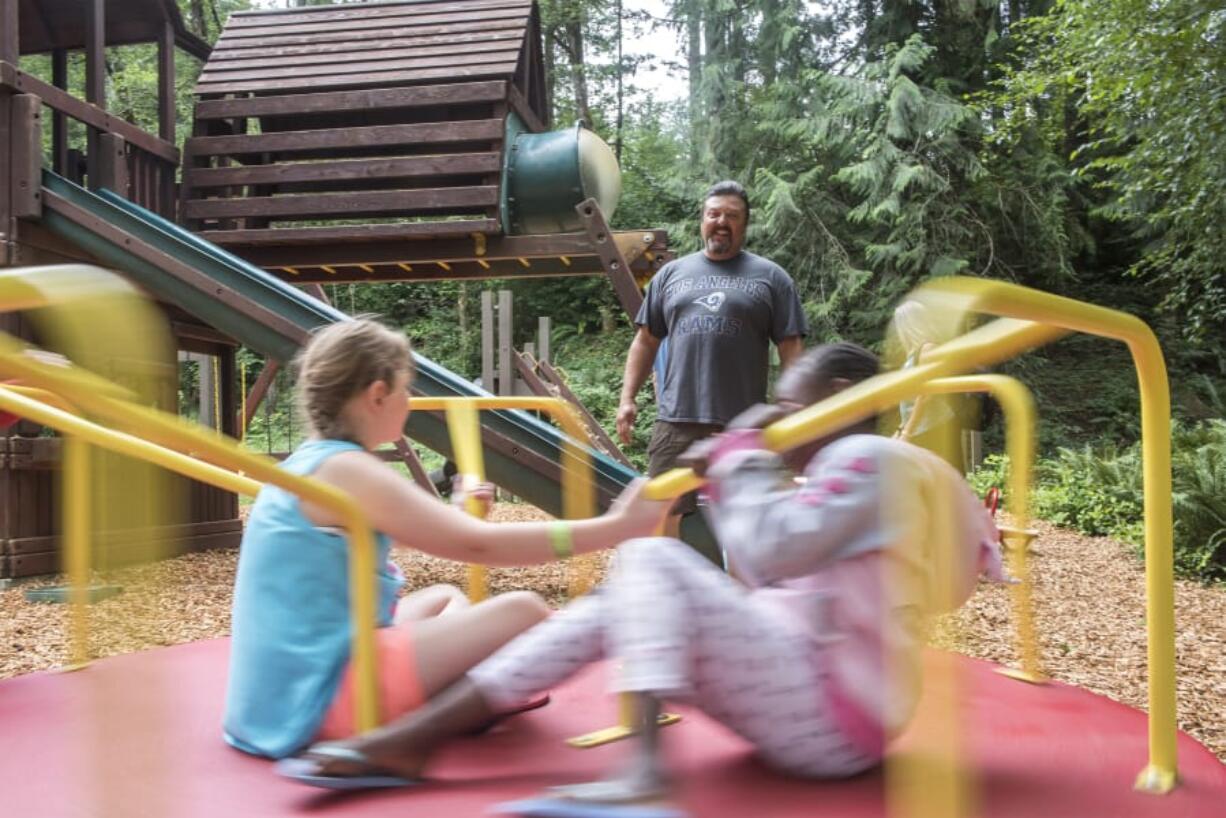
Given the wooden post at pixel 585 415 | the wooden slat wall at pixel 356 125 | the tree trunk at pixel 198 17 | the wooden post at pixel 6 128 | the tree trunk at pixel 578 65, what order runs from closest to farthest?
the wooden post at pixel 6 128 → the wooden slat wall at pixel 356 125 → the wooden post at pixel 585 415 → the tree trunk at pixel 198 17 → the tree trunk at pixel 578 65

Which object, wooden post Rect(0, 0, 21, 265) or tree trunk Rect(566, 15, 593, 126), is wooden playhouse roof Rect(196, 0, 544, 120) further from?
tree trunk Rect(566, 15, 593, 126)

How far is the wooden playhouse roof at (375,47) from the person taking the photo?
309 inches

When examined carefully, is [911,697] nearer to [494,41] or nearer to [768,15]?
[494,41]

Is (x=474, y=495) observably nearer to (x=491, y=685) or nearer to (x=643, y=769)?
(x=491, y=685)

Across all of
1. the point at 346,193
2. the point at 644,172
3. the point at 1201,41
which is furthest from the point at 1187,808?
the point at 644,172

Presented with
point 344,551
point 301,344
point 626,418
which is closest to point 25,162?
point 301,344

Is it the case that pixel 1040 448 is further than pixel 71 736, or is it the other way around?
pixel 1040 448

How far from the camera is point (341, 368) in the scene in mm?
1693

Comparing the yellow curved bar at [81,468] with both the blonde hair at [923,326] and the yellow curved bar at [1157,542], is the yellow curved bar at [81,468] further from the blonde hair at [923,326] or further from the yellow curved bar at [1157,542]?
the yellow curved bar at [1157,542]

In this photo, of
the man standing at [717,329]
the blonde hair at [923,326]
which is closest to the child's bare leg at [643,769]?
the blonde hair at [923,326]

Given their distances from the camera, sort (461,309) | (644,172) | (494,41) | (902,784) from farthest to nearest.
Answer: (644,172)
(461,309)
(494,41)
(902,784)

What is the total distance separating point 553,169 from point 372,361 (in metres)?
5.93

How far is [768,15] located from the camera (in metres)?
17.2

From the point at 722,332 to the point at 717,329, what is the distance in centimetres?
2
